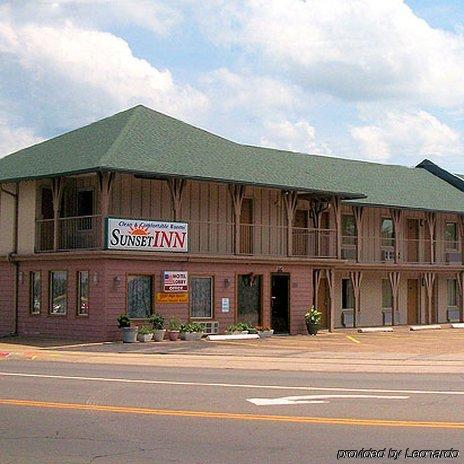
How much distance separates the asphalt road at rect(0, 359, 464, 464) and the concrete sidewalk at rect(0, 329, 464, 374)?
360 cm

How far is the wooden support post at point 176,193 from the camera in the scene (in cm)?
3111

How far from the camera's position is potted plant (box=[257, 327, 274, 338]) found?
3256 centimetres

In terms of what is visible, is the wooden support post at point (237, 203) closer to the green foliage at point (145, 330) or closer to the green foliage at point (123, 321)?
the green foliage at point (145, 330)

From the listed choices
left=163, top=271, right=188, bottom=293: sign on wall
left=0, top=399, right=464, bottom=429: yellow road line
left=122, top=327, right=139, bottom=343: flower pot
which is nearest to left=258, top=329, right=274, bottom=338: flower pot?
left=163, top=271, right=188, bottom=293: sign on wall

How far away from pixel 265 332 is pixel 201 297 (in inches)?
107

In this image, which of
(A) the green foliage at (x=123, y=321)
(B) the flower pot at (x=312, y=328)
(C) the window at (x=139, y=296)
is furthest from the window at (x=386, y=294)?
(A) the green foliage at (x=123, y=321)

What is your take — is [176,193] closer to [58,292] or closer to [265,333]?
[58,292]

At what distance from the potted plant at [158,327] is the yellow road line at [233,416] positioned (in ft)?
51.4

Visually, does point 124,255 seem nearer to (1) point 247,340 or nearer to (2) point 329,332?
(1) point 247,340

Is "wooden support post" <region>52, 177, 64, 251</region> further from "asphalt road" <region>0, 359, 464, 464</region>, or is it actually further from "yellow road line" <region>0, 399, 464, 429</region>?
"yellow road line" <region>0, 399, 464, 429</region>

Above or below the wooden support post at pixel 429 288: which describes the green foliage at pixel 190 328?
below

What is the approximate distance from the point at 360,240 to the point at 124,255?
1435cm

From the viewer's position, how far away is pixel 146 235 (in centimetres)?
3000

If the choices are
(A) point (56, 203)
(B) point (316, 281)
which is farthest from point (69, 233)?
(B) point (316, 281)
